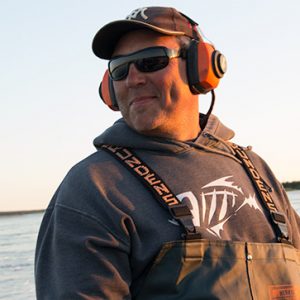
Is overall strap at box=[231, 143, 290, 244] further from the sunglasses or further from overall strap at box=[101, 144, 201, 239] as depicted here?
the sunglasses

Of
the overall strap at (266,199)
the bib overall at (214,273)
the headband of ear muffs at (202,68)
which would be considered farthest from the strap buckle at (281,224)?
the headband of ear muffs at (202,68)

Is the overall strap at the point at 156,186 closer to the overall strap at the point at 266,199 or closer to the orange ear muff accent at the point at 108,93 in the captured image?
the orange ear muff accent at the point at 108,93

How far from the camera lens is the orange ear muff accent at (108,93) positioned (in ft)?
9.82

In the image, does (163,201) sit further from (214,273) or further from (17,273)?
(17,273)

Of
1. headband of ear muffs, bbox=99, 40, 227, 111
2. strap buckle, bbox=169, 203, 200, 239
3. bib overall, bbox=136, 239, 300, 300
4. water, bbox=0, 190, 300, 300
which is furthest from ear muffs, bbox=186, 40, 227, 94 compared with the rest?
Result: water, bbox=0, 190, 300, 300

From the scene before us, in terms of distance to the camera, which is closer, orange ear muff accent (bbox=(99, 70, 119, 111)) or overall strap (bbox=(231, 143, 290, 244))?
overall strap (bbox=(231, 143, 290, 244))

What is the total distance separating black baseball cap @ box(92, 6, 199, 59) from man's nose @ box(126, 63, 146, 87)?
0.54ft

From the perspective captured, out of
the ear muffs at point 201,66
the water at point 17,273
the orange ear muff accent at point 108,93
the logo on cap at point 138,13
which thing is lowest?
the water at point 17,273

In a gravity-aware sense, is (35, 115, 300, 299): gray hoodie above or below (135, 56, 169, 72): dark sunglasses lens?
below

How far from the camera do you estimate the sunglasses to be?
8.96 ft

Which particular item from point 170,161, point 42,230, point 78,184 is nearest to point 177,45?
point 170,161

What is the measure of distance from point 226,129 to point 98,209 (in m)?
1.01

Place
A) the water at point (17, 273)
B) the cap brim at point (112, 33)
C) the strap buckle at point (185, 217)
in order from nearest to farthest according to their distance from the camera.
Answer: the strap buckle at point (185, 217) < the cap brim at point (112, 33) < the water at point (17, 273)

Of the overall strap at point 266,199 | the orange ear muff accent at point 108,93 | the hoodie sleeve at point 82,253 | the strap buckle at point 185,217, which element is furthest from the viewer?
the orange ear muff accent at point 108,93
